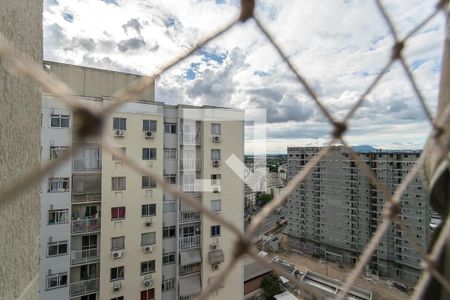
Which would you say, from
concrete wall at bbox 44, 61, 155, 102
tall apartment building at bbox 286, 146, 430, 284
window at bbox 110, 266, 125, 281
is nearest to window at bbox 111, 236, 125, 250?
window at bbox 110, 266, 125, 281

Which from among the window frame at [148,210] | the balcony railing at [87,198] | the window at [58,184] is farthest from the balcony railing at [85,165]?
the window frame at [148,210]

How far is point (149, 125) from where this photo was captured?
5039 millimetres

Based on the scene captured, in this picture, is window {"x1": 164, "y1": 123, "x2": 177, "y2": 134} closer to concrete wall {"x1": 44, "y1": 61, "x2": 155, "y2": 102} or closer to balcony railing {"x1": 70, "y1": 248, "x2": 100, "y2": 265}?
concrete wall {"x1": 44, "y1": 61, "x2": 155, "y2": 102}

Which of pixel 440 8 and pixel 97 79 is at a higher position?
pixel 97 79

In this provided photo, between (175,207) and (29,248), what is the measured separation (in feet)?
14.9

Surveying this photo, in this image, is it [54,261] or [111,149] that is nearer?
[111,149]

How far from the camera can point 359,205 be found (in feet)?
35.8

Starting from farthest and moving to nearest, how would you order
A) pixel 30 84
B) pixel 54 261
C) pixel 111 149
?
pixel 54 261 < pixel 30 84 < pixel 111 149

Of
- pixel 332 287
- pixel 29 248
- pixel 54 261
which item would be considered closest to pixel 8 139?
pixel 29 248

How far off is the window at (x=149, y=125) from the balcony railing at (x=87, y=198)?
146cm

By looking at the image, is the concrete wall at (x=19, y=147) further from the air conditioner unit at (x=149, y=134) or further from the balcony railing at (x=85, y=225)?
the air conditioner unit at (x=149, y=134)

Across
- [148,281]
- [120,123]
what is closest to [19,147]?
[120,123]

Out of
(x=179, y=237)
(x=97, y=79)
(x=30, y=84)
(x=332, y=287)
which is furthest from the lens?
(x=332, y=287)

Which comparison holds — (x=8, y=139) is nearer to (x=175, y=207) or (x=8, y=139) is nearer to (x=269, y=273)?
(x=175, y=207)
